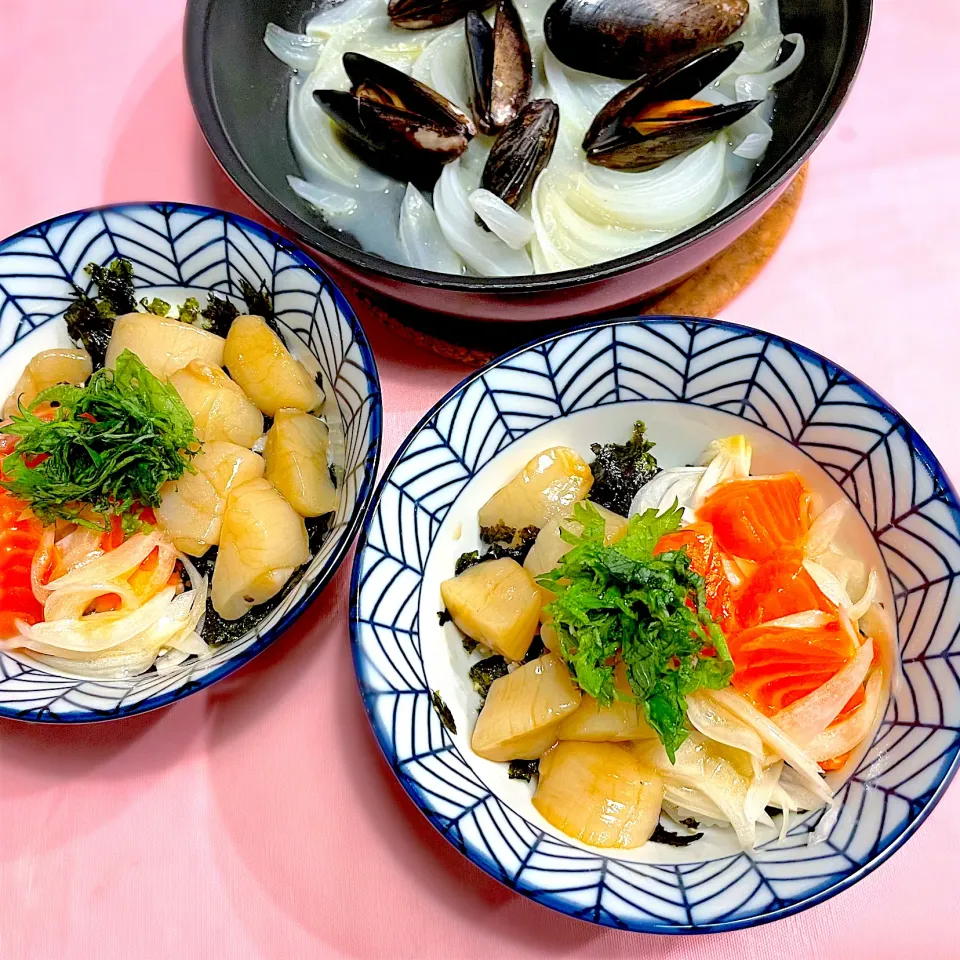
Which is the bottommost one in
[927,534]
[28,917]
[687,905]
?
[28,917]

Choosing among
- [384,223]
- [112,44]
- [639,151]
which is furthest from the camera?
[112,44]

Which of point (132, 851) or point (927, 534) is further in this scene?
point (132, 851)

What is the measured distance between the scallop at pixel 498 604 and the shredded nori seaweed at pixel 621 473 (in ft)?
0.62

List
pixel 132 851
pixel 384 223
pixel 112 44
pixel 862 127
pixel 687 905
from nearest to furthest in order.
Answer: pixel 687 905 → pixel 132 851 → pixel 384 223 → pixel 862 127 → pixel 112 44

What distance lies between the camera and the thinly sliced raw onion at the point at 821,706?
1.05 m

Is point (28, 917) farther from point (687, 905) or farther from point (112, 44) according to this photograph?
point (112, 44)

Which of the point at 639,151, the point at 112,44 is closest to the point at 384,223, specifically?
the point at 639,151

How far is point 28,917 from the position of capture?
1278 millimetres

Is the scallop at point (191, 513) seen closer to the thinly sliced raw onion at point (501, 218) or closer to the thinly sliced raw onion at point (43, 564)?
the thinly sliced raw onion at point (43, 564)

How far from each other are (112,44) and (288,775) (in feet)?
5.46

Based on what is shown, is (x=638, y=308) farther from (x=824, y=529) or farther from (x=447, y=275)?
(x=824, y=529)

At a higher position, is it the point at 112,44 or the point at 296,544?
the point at 112,44

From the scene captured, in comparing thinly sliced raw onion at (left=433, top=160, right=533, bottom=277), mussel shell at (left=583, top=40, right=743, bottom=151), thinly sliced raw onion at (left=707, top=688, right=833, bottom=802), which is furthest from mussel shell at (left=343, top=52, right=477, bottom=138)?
thinly sliced raw onion at (left=707, top=688, right=833, bottom=802)

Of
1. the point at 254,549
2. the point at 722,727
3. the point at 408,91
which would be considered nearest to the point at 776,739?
the point at 722,727
